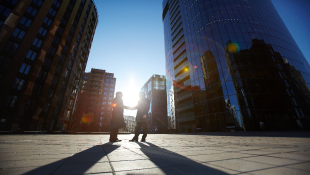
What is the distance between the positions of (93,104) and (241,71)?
2044 inches

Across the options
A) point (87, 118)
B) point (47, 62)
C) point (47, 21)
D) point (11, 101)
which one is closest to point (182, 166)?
point (11, 101)

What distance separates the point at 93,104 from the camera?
51.3 meters

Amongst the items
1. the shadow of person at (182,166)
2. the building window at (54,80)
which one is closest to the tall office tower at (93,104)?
the building window at (54,80)

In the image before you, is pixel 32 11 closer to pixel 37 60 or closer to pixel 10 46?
pixel 10 46

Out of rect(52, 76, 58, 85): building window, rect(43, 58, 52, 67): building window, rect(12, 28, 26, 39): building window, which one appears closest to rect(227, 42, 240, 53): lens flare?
rect(52, 76, 58, 85): building window

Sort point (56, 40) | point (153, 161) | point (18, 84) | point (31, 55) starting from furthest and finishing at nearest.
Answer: point (56, 40) → point (31, 55) → point (18, 84) → point (153, 161)

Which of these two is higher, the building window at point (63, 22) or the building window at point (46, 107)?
the building window at point (63, 22)

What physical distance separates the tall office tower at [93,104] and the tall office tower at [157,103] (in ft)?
69.9

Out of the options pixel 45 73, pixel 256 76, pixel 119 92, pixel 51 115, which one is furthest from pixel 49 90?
pixel 256 76

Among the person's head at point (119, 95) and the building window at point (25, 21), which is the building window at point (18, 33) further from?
the person's head at point (119, 95)

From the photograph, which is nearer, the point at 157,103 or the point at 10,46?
the point at 10,46

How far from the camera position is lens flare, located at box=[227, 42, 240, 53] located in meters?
17.7

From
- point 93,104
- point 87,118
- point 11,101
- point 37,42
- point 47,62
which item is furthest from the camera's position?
point 93,104

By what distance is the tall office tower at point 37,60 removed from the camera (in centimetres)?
1667
